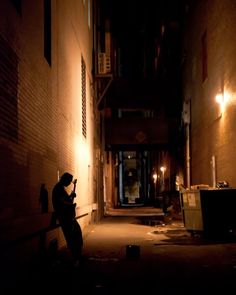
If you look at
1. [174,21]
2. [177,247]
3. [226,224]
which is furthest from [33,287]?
[174,21]

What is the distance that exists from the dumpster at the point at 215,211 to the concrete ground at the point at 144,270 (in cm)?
84

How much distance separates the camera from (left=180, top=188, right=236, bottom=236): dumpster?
47.7 ft

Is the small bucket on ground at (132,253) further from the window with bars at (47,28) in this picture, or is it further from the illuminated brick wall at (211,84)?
the illuminated brick wall at (211,84)

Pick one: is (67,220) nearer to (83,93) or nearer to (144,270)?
(144,270)

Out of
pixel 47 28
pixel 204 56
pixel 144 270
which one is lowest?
pixel 144 270

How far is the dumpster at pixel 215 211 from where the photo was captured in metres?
14.5

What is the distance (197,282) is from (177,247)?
510cm

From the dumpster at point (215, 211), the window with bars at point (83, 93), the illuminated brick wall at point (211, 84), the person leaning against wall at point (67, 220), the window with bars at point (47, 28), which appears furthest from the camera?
the window with bars at point (83, 93)

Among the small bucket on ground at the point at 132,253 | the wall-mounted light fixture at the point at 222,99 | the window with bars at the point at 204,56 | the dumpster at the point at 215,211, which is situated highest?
the window with bars at the point at 204,56

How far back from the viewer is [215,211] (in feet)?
47.8

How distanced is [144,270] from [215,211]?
609 cm

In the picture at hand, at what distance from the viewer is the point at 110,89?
31375 millimetres

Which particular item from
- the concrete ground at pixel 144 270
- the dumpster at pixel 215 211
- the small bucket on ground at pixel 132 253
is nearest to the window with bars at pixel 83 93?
the dumpster at pixel 215 211

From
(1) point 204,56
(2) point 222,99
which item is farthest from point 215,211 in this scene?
(1) point 204,56
